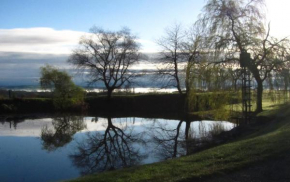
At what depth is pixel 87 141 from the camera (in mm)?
17641

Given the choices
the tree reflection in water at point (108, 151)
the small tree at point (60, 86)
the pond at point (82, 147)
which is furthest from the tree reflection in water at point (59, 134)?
the small tree at point (60, 86)

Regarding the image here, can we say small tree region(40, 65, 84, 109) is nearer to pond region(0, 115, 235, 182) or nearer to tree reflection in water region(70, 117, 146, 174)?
pond region(0, 115, 235, 182)

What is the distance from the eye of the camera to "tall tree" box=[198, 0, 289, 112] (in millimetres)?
19516

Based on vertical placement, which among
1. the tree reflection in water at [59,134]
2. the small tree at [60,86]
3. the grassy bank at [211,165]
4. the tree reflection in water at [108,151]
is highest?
the small tree at [60,86]

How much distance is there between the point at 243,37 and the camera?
65.1ft

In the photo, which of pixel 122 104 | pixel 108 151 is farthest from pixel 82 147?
pixel 122 104

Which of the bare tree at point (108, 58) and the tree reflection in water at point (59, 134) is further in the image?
the bare tree at point (108, 58)

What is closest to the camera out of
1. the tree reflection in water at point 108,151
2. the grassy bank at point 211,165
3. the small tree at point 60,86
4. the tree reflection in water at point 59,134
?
the grassy bank at point 211,165

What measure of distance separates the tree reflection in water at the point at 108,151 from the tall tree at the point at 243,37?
24.3ft

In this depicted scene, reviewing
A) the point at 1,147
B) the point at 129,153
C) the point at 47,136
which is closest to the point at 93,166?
the point at 129,153

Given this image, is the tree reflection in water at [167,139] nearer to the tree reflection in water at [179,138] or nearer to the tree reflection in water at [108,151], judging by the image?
the tree reflection in water at [179,138]

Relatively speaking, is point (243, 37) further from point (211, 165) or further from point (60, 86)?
point (60, 86)

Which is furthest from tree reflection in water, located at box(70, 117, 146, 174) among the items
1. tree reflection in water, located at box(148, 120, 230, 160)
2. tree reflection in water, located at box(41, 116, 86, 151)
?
tree reflection in water, located at box(41, 116, 86, 151)

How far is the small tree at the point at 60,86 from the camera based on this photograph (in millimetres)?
34906
